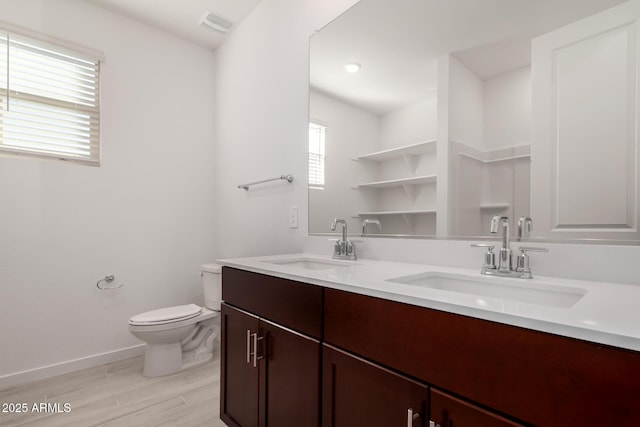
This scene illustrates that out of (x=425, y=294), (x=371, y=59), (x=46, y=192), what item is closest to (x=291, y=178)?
(x=371, y=59)

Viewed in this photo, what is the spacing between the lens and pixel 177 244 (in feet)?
9.00

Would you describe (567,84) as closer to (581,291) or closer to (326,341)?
(581,291)

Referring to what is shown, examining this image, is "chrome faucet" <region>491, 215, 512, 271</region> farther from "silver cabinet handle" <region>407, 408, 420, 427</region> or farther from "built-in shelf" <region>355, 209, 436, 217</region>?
"silver cabinet handle" <region>407, 408, 420, 427</region>

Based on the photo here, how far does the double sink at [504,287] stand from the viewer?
88 cm

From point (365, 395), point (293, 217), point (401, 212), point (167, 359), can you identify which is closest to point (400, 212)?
point (401, 212)

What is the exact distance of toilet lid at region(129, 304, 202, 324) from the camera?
80.1 inches

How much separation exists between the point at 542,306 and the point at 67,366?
2.85 meters

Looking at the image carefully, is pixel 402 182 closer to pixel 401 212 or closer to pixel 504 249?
pixel 401 212

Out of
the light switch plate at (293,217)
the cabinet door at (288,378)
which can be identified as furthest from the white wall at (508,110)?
the light switch plate at (293,217)

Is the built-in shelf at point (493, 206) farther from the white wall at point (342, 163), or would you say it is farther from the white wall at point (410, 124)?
the white wall at point (342, 163)

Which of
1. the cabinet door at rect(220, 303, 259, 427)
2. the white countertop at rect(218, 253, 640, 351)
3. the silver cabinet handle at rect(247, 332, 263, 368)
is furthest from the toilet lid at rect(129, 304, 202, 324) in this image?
the white countertop at rect(218, 253, 640, 351)

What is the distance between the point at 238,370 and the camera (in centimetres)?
142

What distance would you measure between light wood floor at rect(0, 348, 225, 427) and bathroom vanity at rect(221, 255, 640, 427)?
0.56 m

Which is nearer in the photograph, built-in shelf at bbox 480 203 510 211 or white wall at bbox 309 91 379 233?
built-in shelf at bbox 480 203 510 211
